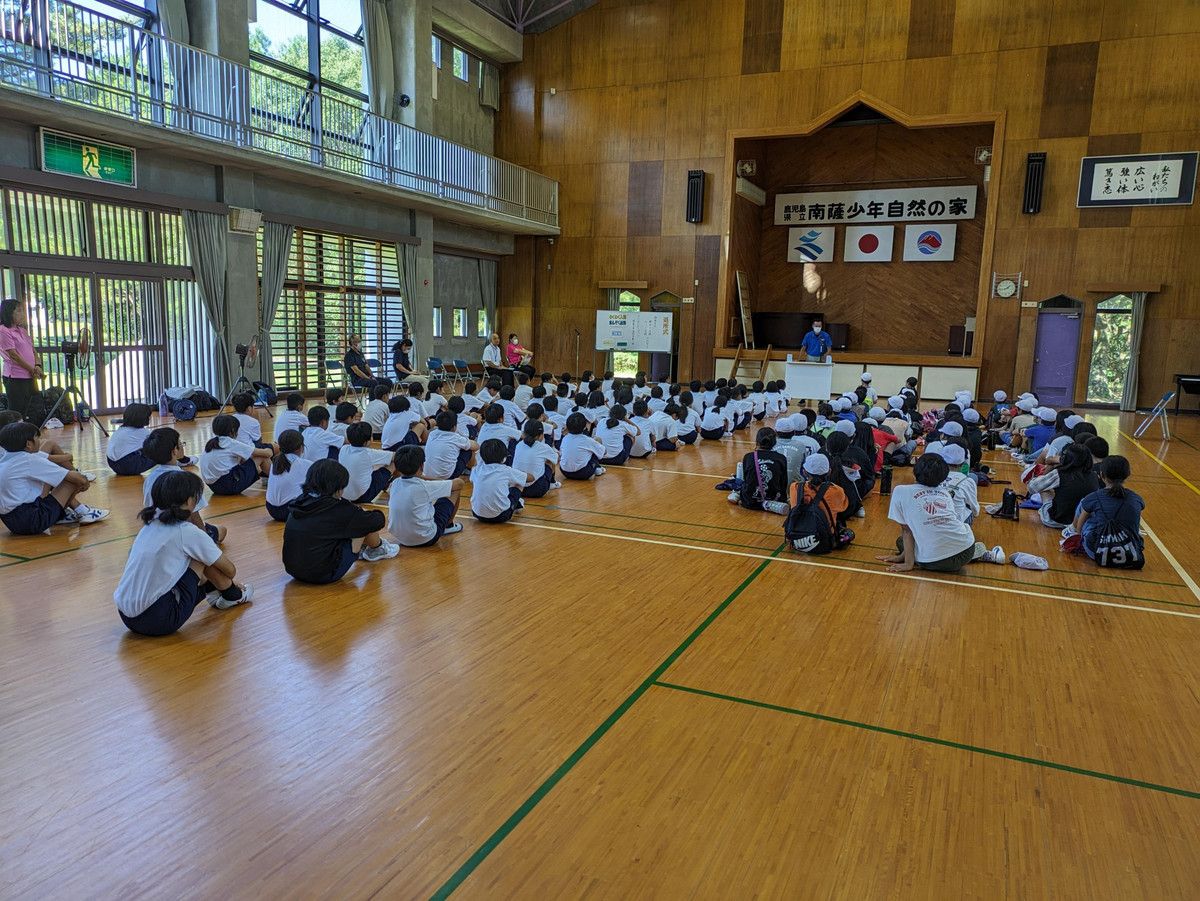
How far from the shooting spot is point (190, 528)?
3936mm

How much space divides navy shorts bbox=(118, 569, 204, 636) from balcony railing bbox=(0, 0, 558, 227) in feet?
27.8

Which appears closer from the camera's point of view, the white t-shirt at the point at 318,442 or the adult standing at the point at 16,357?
the white t-shirt at the point at 318,442

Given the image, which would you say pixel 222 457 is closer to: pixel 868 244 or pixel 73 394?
pixel 73 394

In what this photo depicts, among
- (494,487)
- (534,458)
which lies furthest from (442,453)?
(494,487)

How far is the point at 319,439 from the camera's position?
7320 millimetres

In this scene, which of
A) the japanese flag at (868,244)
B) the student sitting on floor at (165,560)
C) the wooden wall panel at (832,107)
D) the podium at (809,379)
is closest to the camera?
the student sitting on floor at (165,560)

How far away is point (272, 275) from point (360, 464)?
8990 millimetres

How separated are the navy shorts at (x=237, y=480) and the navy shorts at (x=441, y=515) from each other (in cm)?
257

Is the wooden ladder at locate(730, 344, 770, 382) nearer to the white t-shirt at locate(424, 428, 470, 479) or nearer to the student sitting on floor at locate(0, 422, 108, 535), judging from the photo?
the white t-shirt at locate(424, 428, 470, 479)

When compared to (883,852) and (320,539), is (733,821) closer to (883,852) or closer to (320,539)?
(883,852)

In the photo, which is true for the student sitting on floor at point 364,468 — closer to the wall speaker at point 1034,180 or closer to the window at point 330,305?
the window at point 330,305

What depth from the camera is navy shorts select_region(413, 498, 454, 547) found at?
18.9 ft

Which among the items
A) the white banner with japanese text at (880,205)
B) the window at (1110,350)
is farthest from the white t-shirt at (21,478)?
the white banner with japanese text at (880,205)

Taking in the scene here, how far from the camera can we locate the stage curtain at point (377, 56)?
1647 centimetres
